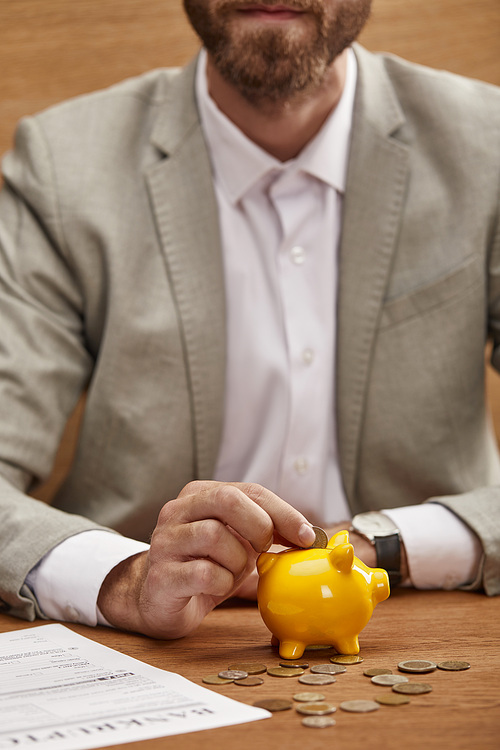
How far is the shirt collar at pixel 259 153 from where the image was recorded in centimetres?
140

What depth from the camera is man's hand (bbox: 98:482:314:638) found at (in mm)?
770

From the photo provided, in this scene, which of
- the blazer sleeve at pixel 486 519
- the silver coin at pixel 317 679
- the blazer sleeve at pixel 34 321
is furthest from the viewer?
the blazer sleeve at pixel 34 321

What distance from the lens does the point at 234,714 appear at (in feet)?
2.02

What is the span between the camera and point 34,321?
1318mm

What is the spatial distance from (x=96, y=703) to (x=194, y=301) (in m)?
0.78

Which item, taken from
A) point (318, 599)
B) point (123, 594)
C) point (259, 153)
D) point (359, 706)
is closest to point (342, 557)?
point (318, 599)

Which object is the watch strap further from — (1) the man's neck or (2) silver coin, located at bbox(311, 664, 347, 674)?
(1) the man's neck

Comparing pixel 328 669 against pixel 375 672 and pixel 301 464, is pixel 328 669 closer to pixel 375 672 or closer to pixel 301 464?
pixel 375 672

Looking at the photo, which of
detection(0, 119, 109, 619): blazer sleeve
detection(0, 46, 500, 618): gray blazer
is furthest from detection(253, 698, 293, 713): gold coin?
detection(0, 46, 500, 618): gray blazer

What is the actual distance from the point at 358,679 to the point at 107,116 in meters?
1.06

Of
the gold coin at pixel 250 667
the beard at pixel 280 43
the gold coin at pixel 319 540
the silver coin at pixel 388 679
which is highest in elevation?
the beard at pixel 280 43

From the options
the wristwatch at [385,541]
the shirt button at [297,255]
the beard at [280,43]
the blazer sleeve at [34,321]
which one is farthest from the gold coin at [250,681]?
the beard at [280,43]

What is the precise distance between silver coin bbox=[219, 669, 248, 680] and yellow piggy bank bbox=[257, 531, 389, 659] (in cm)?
6

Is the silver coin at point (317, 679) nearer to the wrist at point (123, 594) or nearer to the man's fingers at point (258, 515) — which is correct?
the man's fingers at point (258, 515)
